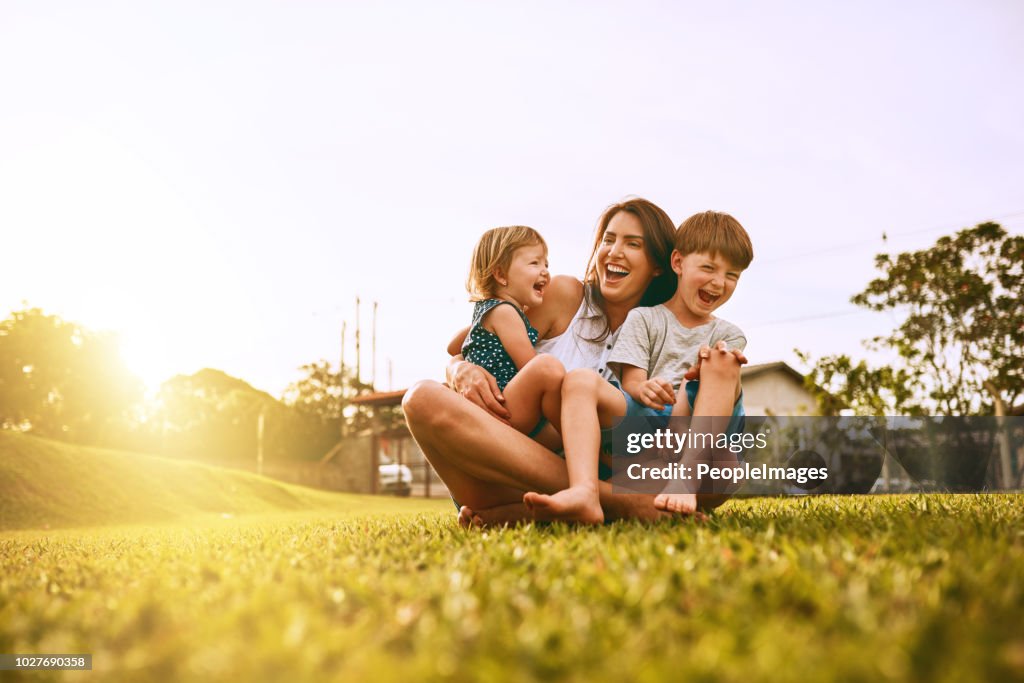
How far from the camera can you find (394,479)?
28.5m

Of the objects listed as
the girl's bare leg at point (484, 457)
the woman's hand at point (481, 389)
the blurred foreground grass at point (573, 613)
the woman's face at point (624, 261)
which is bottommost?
the blurred foreground grass at point (573, 613)

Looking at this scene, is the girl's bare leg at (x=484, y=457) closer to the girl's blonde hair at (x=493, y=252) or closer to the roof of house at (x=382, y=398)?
the girl's blonde hair at (x=493, y=252)

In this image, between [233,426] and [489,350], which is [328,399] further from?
[489,350]

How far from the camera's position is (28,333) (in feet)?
93.7

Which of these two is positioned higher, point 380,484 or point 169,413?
point 169,413

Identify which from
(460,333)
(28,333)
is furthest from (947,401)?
(28,333)

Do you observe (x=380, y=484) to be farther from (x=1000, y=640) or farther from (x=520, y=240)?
(x=1000, y=640)

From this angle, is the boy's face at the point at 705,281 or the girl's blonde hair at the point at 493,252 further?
the girl's blonde hair at the point at 493,252

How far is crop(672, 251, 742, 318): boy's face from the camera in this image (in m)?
3.45

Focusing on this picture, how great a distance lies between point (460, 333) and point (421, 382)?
3.71 feet

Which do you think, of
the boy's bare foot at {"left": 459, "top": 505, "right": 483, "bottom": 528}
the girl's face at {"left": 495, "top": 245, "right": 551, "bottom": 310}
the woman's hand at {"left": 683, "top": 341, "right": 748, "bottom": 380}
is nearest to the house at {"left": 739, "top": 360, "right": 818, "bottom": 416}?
the girl's face at {"left": 495, "top": 245, "right": 551, "bottom": 310}

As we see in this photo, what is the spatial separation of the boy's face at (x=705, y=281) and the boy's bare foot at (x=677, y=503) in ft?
3.02

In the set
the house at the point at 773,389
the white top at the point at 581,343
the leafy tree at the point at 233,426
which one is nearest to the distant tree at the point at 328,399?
the leafy tree at the point at 233,426

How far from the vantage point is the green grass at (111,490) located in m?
11.0
